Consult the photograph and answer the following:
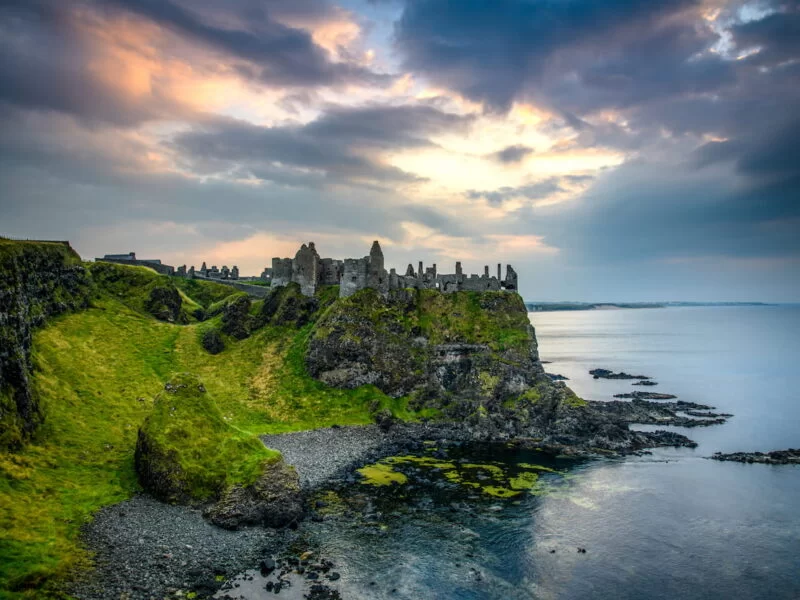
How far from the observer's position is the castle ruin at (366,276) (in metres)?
97.4

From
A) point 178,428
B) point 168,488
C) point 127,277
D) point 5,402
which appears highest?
point 127,277

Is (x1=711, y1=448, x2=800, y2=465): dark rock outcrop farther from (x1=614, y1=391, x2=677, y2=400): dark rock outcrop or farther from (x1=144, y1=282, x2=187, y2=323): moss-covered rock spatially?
(x1=144, y1=282, x2=187, y2=323): moss-covered rock

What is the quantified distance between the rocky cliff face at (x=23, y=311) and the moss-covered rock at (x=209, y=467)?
A: 36.1 feet

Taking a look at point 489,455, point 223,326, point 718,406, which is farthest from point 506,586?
point 718,406

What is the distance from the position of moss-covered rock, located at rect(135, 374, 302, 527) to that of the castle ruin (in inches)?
1914

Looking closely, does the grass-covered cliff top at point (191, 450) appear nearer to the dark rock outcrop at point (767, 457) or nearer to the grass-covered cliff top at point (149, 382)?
the grass-covered cliff top at point (149, 382)

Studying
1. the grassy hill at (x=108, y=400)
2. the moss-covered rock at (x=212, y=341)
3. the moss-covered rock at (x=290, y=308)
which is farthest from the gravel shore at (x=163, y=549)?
the moss-covered rock at (x=290, y=308)

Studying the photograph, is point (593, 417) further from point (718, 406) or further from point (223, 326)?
point (223, 326)

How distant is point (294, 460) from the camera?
6112 centimetres


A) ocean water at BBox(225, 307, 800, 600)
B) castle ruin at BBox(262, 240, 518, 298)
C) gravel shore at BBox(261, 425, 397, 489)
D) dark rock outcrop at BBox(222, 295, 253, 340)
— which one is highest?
castle ruin at BBox(262, 240, 518, 298)

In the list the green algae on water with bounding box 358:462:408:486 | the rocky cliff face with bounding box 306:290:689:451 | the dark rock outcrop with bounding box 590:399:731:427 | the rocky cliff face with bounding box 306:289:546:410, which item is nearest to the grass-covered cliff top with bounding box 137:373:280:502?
the green algae on water with bounding box 358:462:408:486

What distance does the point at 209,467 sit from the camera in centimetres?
4856

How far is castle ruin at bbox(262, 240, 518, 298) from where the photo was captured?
97.4 metres

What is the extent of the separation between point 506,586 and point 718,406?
94.2 metres
